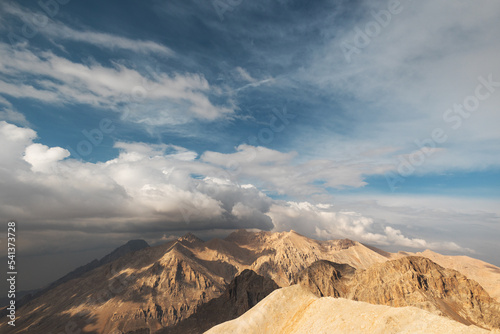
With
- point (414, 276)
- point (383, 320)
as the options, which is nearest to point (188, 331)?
point (414, 276)

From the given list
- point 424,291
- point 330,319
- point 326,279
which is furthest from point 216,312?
point 330,319

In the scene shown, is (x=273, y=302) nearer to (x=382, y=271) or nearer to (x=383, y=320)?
(x=383, y=320)

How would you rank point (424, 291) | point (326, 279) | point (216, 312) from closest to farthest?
point (424, 291)
point (216, 312)
point (326, 279)

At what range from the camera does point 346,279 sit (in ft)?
620

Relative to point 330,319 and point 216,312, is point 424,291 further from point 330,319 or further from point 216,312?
point 216,312

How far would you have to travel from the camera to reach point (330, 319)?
59.8m

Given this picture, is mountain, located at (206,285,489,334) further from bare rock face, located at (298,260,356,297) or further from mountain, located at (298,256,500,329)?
bare rock face, located at (298,260,356,297)

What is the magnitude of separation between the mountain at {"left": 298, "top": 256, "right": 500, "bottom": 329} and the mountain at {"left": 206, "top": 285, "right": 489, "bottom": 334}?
6979 centimetres

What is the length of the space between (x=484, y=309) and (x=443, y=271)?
26663 millimetres

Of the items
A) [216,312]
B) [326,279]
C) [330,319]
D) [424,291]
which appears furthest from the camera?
[326,279]

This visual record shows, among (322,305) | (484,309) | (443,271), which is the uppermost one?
(322,305)

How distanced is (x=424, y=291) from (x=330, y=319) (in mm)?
112817

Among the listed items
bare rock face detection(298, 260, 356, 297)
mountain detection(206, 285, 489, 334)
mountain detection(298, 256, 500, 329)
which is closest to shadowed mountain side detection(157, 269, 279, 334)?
bare rock face detection(298, 260, 356, 297)

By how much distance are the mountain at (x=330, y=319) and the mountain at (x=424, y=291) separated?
69792 mm
